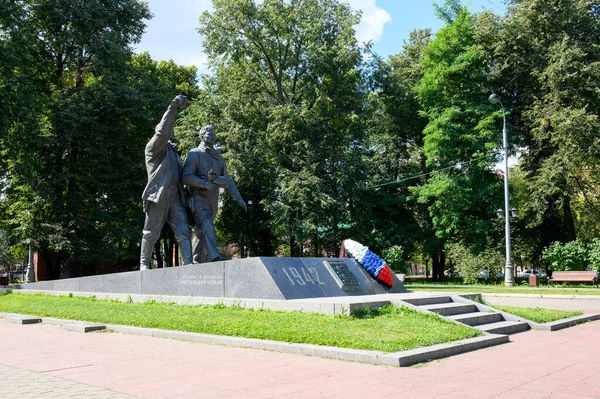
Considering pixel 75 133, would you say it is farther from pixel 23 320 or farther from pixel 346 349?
pixel 346 349

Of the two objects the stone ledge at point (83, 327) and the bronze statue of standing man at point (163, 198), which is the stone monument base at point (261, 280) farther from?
the stone ledge at point (83, 327)

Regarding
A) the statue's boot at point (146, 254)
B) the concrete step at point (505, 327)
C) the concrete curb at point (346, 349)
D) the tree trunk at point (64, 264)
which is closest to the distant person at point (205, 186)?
the statue's boot at point (146, 254)

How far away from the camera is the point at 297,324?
9117mm

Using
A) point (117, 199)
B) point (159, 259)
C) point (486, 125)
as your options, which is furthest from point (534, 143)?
point (159, 259)

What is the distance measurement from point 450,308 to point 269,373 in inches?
218

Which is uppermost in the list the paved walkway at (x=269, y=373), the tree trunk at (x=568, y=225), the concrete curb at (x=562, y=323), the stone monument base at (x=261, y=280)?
the tree trunk at (x=568, y=225)

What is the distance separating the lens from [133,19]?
33.3m

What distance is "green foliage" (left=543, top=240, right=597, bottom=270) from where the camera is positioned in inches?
1130

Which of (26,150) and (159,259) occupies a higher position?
(26,150)

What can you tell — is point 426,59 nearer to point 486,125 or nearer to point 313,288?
point 486,125

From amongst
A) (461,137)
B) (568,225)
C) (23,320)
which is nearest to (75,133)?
(23,320)

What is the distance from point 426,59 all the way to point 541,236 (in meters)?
12.3

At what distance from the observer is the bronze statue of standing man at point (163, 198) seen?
1443 centimetres

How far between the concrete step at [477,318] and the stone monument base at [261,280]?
9.20ft
